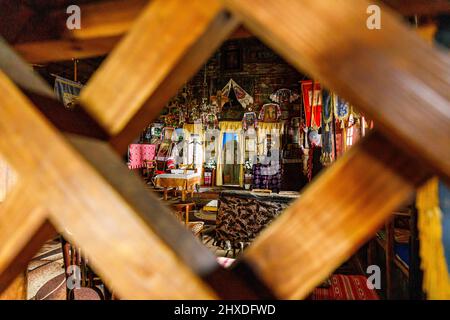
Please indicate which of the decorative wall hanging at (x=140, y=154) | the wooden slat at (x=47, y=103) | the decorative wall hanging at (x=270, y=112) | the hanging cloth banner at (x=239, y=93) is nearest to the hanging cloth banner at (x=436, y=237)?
the wooden slat at (x=47, y=103)

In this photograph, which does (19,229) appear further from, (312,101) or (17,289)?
(312,101)

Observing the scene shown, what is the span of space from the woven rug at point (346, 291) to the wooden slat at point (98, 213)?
2.06 metres

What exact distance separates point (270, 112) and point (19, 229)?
35.8 ft

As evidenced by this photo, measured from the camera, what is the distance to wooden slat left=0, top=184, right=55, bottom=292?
0.39 meters

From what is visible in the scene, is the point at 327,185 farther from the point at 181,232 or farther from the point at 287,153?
the point at 287,153

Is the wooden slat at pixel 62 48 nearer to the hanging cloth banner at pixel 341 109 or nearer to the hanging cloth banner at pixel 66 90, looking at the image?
the hanging cloth banner at pixel 341 109

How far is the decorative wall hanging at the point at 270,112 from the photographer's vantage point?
1088cm

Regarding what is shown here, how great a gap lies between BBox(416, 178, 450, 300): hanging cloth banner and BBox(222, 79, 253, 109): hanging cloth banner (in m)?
10.2

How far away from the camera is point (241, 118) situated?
11336 millimetres

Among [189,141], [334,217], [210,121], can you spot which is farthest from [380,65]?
[189,141]

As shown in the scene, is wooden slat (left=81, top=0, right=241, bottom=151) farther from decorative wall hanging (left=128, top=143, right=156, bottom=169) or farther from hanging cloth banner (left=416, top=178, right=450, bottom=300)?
decorative wall hanging (left=128, top=143, right=156, bottom=169)

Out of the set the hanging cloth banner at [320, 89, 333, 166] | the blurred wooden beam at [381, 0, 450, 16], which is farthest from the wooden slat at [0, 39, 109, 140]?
the hanging cloth banner at [320, 89, 333, 166]
